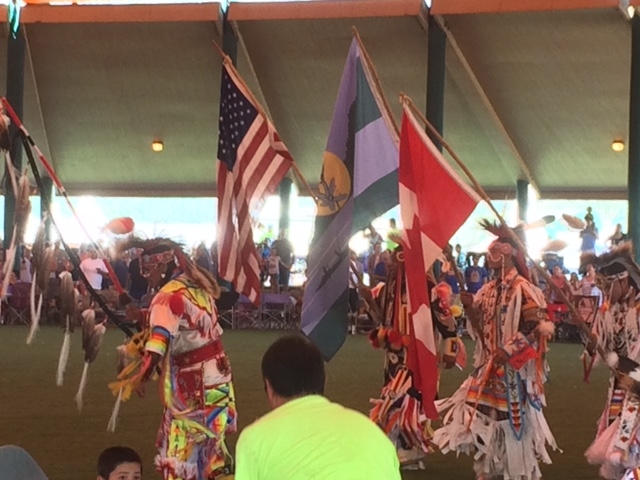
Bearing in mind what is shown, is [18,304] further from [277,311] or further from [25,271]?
[277,311]

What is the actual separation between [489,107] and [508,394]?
16451mm

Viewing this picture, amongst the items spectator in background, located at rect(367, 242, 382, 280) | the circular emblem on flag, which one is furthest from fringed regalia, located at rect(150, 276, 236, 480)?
spectator in background, located at rect(367, 242, 382, 280)

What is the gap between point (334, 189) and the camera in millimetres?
7355

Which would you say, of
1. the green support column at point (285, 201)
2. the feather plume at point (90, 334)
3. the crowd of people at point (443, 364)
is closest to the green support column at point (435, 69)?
the green support column at point (285, 201)

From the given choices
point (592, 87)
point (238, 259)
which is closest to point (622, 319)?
point (238, 259)

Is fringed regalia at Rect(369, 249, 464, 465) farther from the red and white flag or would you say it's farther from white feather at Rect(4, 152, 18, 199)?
white feather at Rect(4, 152, 18, 199)

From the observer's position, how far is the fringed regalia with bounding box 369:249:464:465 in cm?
827

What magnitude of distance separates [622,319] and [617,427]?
71 cm

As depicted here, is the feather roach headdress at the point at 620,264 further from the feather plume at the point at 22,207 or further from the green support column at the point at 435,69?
the green support column at the point at 435,69

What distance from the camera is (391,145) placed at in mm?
7305

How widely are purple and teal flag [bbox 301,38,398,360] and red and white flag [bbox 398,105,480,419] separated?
55 cm

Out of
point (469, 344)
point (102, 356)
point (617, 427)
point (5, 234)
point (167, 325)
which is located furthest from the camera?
point (5, 234)

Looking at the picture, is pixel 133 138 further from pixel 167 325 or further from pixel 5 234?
pixel 167 325

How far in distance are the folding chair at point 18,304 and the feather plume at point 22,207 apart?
14775 millimetres
